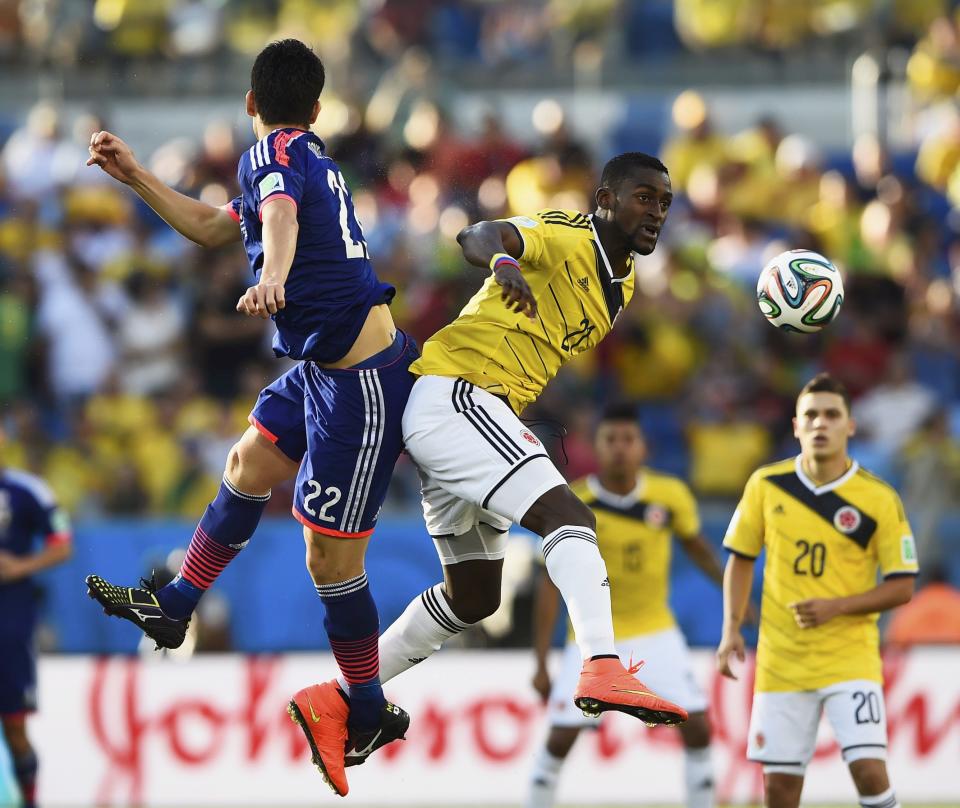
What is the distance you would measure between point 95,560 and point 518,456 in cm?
695

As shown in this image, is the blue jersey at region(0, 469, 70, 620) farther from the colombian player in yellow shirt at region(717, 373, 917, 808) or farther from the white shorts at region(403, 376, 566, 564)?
the white shorts at region(403, 376, 566, 564)

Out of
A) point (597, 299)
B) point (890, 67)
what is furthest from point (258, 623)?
point (890, 67)

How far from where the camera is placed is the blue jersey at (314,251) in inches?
252

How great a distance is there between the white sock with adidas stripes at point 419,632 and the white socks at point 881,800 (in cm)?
213

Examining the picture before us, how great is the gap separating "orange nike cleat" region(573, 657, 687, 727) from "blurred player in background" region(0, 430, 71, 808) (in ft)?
18.3

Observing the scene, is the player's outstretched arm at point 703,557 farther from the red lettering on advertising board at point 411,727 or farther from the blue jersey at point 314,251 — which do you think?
the blue jersey at point 314,251

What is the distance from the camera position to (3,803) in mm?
10969

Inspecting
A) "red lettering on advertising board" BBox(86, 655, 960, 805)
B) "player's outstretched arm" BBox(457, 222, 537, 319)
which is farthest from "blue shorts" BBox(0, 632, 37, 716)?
"player's outstretched arm" BBox(457, 222, 537, 319)

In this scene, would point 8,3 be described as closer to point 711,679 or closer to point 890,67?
point 890,67

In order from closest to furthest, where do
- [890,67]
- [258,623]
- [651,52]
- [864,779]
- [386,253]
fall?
[864,779] → [258,623] → [386,253] → [890,67] → [651,52]

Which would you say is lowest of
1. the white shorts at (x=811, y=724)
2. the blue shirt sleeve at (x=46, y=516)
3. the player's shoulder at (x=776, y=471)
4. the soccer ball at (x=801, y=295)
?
the white shorts at (x=811, y=724)

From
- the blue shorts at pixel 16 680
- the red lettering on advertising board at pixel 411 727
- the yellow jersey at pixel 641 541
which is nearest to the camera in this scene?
the yellow jersey at pixel 641 541

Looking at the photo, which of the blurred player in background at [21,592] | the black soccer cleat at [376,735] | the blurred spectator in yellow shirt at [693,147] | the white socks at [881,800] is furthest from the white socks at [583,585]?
the blurred spectator in yellow shirt at [693,147]

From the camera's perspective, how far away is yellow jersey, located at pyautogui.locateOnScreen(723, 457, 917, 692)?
820cm
